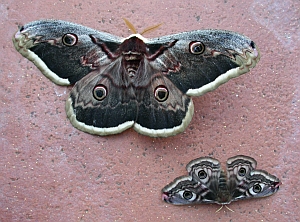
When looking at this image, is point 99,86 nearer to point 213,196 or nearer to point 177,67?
point 177,67

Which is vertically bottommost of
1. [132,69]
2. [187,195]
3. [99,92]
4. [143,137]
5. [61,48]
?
[187,195]

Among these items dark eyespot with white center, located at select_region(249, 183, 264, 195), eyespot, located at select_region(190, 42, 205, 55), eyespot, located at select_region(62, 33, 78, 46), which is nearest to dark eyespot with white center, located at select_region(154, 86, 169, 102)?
eyespot, located at select_region(190, 42, 205, 55)

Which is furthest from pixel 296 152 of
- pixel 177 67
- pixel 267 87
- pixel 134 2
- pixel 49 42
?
pixel 49 42

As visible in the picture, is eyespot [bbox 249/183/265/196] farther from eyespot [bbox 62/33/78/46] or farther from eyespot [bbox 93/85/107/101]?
eyespot [bbox 62/33/78/46]

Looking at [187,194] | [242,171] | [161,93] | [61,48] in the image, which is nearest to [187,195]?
[187,194]

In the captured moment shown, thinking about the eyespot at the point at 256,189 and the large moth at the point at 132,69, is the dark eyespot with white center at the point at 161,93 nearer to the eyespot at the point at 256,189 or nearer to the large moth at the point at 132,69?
the large moth at the point at 132,69

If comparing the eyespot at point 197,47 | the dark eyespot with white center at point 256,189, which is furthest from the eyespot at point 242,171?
the eyespot at point 197,47

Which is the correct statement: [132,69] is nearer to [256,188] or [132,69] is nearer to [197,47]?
[197,47]
